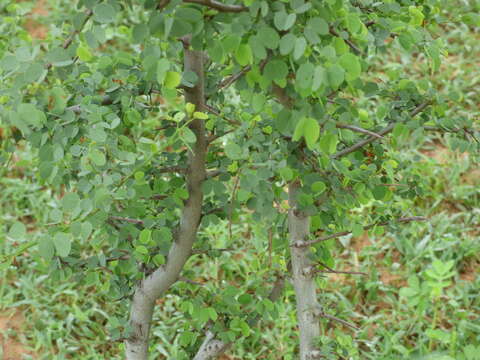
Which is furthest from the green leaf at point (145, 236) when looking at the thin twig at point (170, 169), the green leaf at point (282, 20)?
the green leaf at point (282, 20)

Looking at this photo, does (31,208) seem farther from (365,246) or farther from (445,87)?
(445,87)

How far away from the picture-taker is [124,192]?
132cm

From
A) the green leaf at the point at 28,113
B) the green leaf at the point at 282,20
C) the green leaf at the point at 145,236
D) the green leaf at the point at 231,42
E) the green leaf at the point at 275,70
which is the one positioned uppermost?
the green leaf at the point at 282,20

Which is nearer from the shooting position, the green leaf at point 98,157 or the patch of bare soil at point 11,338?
the green leaf at point 98,157

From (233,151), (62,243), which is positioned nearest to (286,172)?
(233,151)

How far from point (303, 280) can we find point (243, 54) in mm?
804

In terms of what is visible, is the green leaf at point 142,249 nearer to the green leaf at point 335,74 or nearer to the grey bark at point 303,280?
the grey bark at point 303,280

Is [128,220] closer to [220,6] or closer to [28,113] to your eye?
[28,113]

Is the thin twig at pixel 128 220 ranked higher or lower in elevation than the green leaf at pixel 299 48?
lower

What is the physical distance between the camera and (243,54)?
1073 mm

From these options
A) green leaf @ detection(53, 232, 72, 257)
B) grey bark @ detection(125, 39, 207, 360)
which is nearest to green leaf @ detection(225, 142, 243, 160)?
grey bark @ detection(125, 39, 207, 360)

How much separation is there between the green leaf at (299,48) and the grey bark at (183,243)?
399 mm

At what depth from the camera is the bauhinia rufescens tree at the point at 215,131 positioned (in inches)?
42.9

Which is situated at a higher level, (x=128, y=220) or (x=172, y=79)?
(x=172, y=79)
